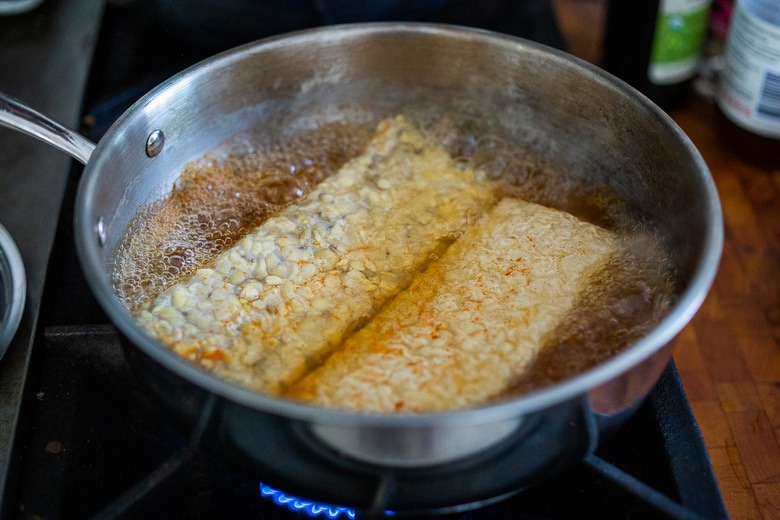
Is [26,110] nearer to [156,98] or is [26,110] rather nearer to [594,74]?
[156,98]

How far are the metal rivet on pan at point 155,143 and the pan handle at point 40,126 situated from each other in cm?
8

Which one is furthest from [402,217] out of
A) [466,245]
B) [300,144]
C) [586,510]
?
[586,510]

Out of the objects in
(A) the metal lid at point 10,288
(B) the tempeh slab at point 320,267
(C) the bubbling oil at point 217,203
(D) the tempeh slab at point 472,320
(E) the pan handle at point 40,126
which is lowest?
(A) the metal lid at point 10,288

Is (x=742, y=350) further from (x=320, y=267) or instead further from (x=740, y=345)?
(x=320, y=267)

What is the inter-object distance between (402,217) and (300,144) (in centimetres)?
20

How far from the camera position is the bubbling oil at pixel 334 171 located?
680 mm

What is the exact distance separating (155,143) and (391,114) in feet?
0.95

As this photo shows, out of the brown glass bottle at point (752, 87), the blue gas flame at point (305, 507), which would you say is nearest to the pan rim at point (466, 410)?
the blue gas flame at point (305, 507)

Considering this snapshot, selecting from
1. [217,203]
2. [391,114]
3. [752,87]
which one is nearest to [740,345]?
[752,87]

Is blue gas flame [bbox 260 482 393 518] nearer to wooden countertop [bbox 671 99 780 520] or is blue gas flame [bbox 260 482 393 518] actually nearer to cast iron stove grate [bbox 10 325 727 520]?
cast iron stove grate [bbox 10 325 727 520]

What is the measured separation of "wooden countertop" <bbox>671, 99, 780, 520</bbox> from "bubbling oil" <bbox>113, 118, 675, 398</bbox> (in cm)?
18

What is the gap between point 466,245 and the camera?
75cm

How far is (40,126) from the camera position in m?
0.70

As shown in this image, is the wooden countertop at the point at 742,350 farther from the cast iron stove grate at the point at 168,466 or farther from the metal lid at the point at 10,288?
the metal lid at the point at 10,288
